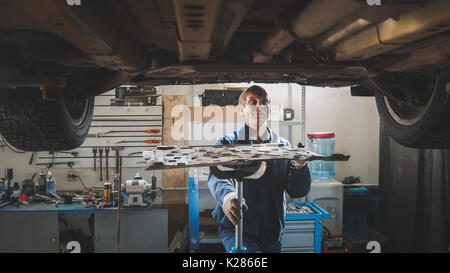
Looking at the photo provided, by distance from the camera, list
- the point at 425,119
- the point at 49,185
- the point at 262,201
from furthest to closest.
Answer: the point at 49,185 < the point at 262,201 < the point at 425,119

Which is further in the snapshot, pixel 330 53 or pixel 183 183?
pixel 183 183

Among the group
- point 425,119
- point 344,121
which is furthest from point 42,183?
point 344,121

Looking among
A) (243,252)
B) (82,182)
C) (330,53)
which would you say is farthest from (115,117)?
(330,53)

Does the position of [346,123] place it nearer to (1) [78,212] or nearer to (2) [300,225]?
(2) [300,225]

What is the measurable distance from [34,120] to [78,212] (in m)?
1.88

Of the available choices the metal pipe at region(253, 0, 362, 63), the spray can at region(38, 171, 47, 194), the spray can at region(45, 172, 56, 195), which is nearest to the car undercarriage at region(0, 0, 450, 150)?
the metal pipe at region(253, 0, 362, 63)

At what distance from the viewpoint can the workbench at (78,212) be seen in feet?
9.76

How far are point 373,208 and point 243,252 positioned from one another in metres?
3.30

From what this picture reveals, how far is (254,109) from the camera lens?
77.7 inches

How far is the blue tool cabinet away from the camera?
2.92m

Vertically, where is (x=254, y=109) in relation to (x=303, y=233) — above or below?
above

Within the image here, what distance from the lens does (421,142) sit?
1528mm

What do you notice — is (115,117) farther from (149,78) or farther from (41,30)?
(41,30)

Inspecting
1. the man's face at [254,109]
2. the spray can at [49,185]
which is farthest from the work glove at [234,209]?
the spray can at [49,185]
